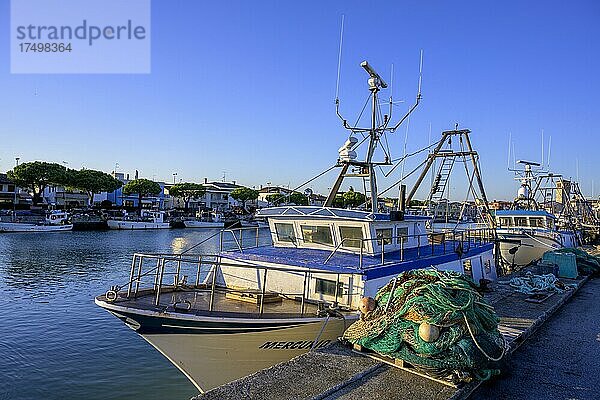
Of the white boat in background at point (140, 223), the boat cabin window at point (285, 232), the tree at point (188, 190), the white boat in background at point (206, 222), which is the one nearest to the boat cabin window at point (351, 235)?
the boat cabin window at point (285, 232)

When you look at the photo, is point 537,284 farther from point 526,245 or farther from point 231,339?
point 526,245

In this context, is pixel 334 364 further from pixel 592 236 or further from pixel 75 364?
pixel 592 236

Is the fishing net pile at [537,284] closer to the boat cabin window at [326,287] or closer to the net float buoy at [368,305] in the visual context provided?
the boat cabin window at [326,287]

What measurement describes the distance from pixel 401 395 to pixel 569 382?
372 centimetres

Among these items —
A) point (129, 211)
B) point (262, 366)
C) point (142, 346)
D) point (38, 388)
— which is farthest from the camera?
point (129, 211)

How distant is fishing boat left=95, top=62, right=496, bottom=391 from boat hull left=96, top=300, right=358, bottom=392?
2 centimetres

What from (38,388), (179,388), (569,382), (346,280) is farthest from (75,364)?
(569,382)

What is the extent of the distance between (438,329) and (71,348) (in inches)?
536

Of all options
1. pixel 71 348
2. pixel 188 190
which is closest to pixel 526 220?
pixel 71 348

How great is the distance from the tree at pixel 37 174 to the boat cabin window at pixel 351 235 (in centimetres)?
7648

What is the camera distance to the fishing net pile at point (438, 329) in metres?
7.47

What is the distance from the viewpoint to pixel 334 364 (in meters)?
8.15

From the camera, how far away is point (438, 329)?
7578mm

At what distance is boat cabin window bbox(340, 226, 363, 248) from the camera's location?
13.1m
